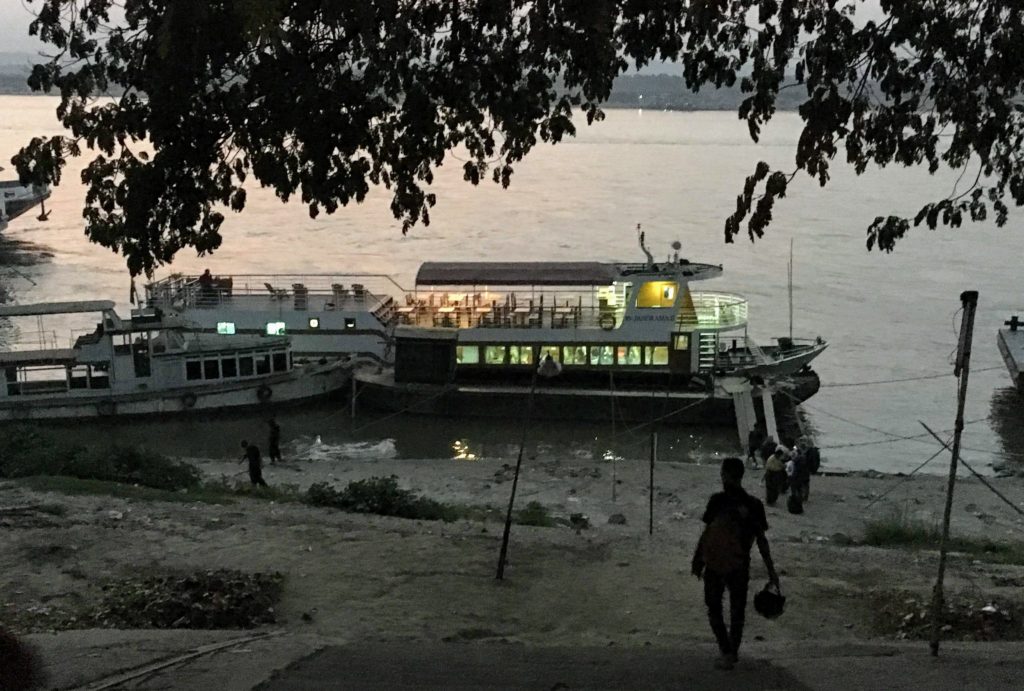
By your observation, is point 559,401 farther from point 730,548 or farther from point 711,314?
point 730,548

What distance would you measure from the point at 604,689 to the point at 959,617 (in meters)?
3.72

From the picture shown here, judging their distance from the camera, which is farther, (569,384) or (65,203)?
(65,203)

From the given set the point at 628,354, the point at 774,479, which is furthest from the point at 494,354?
the point at 774,479

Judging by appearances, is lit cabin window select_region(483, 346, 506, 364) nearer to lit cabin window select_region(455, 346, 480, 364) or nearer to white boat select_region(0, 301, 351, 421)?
lit cabin window select_region(455, 346, 480, 364)

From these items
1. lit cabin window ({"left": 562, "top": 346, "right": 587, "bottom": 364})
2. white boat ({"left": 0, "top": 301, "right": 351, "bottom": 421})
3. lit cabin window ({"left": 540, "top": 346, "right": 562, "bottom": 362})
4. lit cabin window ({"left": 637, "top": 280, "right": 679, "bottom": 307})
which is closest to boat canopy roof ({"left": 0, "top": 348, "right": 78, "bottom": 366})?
white boat ({"left": 0, "top": 301, "right": 351, "bottom": 421})

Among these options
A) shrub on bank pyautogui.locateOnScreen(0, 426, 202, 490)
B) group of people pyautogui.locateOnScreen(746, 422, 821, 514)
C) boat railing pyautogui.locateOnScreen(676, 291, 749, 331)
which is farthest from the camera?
boat railing pyautogui.locateOnScreen(676, 291, 749, 331)

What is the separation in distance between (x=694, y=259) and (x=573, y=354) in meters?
30.5

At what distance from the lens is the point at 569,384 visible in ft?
102

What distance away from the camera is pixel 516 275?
32.2 metres

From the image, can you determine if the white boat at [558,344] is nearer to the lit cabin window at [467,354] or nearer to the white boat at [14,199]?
the lit cabin window at [467,354]

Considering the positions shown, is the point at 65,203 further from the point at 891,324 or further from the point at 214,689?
the point at 214,689

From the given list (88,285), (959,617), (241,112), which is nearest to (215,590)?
(241,112)

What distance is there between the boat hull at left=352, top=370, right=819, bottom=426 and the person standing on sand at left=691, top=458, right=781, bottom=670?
2154 centimetres

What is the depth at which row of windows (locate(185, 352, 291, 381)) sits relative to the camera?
1186 inches
